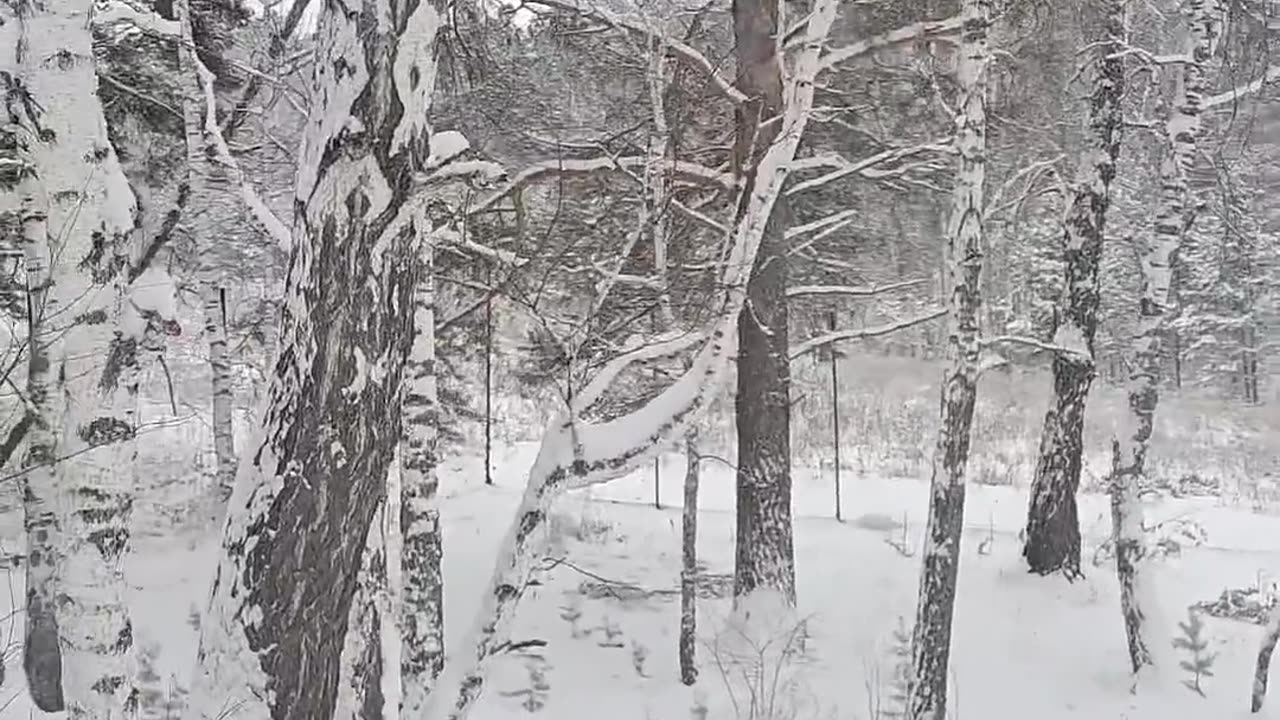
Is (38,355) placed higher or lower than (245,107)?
lower

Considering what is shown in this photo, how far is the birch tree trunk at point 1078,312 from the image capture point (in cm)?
806

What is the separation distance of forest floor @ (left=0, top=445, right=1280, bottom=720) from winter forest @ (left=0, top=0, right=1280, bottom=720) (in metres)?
0.05

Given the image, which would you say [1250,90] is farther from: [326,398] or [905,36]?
[326,398]

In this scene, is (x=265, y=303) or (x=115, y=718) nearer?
(x=115, y=718)

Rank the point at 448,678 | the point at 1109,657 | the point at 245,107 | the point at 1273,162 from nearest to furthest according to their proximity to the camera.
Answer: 1. the point at 448,678
2. the point at 245,107
3. the point at 1109,657
4. the point at 1273,162

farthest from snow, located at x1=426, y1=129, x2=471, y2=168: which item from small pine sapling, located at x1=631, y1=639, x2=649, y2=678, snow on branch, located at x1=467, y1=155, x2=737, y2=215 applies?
small pine sapling, located at x1=631, y1=639, x2=649, y2=678

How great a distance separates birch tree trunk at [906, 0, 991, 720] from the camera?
19.2 feet

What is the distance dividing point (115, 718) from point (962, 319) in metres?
4.50

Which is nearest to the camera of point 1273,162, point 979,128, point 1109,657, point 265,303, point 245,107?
point 979,128

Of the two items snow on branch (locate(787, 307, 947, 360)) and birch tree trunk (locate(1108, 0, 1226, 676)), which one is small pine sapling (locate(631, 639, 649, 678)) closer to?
snow on branch (locate(787, 307, 947, 360))

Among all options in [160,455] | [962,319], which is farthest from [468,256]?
[160,455]

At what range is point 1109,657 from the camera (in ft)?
27.2

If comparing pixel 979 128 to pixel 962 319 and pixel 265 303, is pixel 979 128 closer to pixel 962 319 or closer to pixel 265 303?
pixel 962 319

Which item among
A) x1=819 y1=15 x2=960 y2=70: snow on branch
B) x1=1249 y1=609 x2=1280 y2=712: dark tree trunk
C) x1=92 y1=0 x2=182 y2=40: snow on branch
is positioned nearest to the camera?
x1=92 y1=0 x2=182 y2=40: snow on branch
